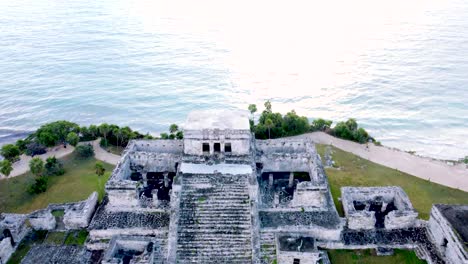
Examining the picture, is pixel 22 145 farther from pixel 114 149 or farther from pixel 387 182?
pixel 387 182

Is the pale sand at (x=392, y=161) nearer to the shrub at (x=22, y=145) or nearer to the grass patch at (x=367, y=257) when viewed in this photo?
the shrub at (x=22, y=145)

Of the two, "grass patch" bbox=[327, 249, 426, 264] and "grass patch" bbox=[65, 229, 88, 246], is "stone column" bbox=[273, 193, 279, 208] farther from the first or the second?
"grass patch" bbox=[65, 229, 88, 246]

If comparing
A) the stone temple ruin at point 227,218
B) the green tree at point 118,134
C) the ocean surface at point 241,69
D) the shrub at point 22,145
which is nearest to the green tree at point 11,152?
the shrub at point 22,145

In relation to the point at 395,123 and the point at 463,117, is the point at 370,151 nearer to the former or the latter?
the point at 395,123

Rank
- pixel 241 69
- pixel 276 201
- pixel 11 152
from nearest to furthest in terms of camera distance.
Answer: pixel 276 201, pixel 11 152, pixel 241 69

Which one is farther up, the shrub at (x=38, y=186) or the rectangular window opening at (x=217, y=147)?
the rectangular window opening at (x=217, y=147)

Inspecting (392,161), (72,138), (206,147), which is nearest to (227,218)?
(206,147)
